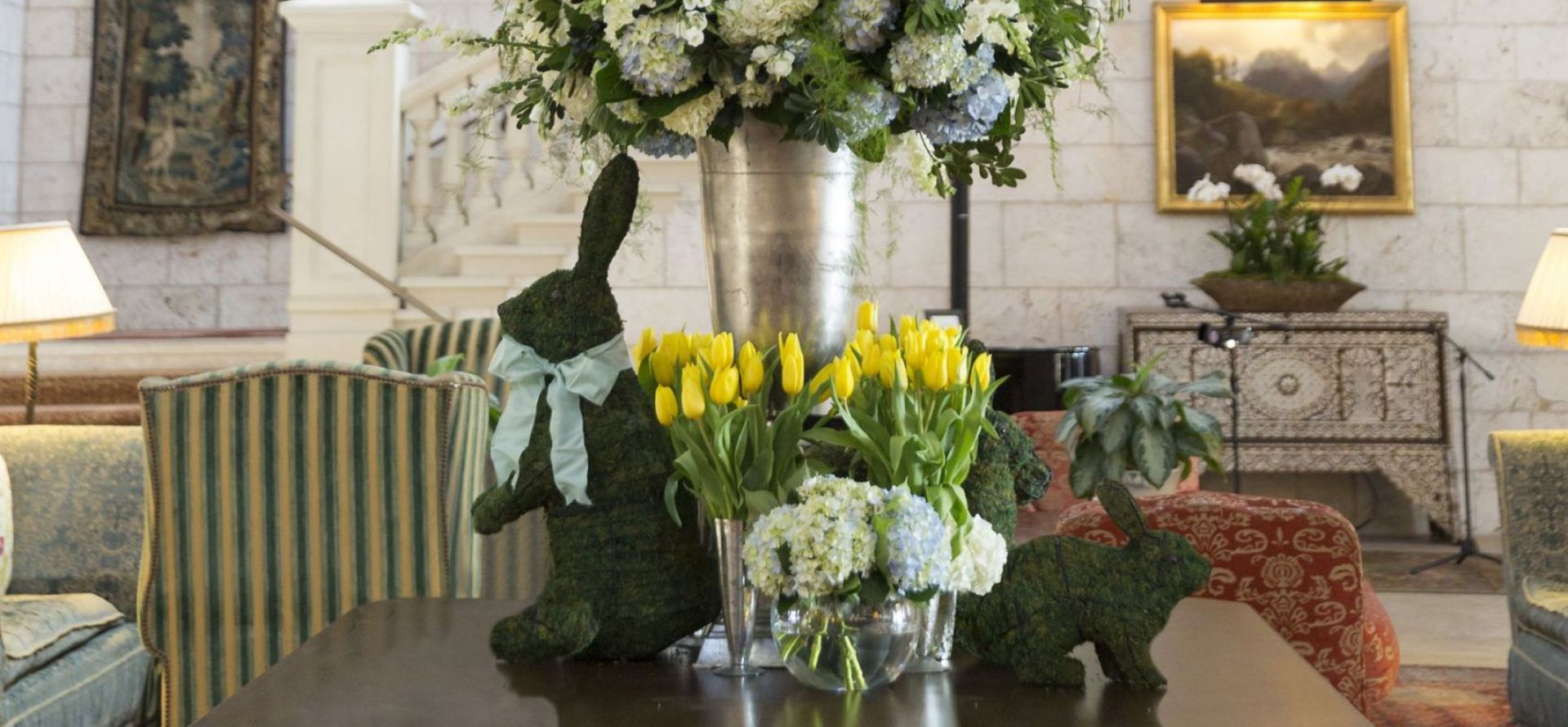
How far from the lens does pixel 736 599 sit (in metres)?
1.53

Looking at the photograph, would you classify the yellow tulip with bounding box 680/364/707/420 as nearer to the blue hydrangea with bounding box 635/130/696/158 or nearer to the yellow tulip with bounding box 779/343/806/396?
the yellow tulip with bounding box 779/343/806/396

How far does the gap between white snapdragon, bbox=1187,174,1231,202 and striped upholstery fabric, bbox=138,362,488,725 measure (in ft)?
17.5

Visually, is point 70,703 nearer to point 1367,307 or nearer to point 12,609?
point 12,609

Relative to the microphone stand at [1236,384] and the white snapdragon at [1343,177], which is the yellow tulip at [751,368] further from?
the white snapdragon at [1343,177]

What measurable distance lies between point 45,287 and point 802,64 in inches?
159

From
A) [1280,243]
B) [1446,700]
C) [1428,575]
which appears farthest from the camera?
[1280,243]

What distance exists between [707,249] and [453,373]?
115cm

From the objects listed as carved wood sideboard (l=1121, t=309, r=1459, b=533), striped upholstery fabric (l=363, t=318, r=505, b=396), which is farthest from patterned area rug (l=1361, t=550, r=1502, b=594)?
striped upholstery fabric (l=363, t=318, r=505, b=396)

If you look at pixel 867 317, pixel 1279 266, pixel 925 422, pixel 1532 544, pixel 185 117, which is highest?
pixel 185 117

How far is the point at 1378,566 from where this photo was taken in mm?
6812

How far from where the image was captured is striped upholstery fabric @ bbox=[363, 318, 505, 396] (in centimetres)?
591

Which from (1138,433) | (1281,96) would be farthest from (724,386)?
(1281,96)

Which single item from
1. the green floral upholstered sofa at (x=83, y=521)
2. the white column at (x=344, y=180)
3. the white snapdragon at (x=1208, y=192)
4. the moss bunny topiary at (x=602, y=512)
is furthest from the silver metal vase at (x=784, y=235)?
the white snapdragon at (x=1208, y=192)

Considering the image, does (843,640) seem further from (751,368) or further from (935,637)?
(751,368)
